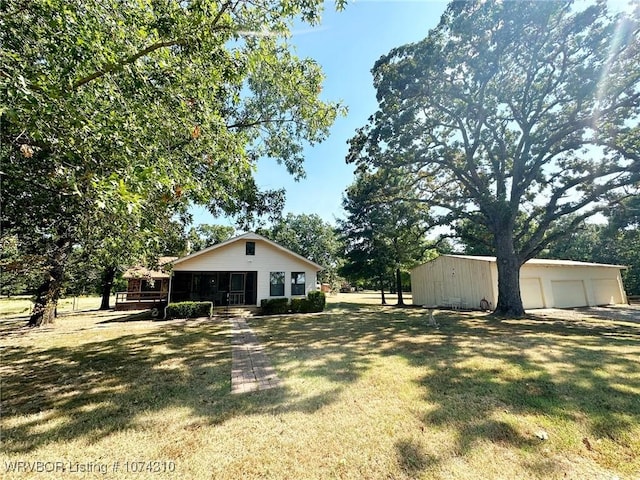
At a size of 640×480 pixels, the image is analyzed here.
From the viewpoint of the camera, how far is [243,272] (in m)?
18.6

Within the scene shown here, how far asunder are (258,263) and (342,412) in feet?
47.2

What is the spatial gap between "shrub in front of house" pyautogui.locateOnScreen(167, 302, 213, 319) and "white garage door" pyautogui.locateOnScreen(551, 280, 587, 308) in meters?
22.3

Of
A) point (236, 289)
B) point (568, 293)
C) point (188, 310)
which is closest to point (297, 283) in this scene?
point (236, 289)

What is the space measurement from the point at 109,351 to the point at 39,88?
7.27 meters

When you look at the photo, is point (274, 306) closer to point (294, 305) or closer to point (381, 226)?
point (294, 305)

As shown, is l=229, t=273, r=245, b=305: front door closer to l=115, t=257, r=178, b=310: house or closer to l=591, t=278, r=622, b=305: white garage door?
l=115, t=257, r=178, b=310: house

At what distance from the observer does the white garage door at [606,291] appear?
818 inches

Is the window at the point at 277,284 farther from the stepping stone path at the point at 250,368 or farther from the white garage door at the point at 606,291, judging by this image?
the white garage door at the point at 606,291

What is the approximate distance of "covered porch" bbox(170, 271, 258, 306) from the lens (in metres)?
19.4

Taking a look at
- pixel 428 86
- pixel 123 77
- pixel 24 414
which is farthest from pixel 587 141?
pixel 24 414

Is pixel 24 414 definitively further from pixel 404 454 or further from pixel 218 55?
pixel 218 55

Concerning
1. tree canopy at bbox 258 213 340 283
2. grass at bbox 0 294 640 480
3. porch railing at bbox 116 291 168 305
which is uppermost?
tree canopy at bbox 258 213 340 283

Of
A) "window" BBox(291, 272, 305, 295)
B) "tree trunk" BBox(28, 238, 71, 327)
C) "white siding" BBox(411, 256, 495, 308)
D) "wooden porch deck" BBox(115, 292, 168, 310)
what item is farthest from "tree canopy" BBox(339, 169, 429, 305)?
"wooden porch deck" BBox(115, 292, 168, 310)

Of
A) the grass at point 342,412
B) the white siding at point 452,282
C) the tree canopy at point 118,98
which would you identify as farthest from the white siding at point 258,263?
the tree canopy at point 118,98
